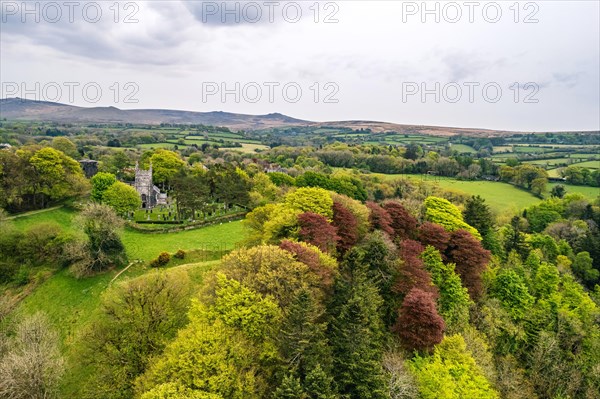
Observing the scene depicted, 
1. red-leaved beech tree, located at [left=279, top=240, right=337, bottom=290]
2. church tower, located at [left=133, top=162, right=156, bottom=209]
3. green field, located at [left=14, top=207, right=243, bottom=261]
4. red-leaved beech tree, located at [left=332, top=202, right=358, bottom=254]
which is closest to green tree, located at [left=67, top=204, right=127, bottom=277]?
green field, located at [left=14, top=207, right=243, bottom=261]

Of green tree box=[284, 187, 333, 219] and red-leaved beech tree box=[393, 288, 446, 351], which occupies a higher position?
green tree box=[284, 187, 333, 219]

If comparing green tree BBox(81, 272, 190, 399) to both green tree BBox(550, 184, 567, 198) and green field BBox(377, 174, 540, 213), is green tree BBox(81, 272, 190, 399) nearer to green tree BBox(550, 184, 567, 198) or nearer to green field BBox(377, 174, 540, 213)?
green field BBox(377, 174, 540, 213)

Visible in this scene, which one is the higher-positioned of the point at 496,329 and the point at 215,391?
the point at 215,391

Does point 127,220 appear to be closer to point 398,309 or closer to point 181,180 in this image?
point 181,180

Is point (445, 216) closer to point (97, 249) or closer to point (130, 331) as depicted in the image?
point (130, 331)

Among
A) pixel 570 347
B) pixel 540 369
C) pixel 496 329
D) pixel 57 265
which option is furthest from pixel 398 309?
pixel 57 265

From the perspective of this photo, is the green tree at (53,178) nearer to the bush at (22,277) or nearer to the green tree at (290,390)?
the bush at (22,277)

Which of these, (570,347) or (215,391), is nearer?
(215,391)
